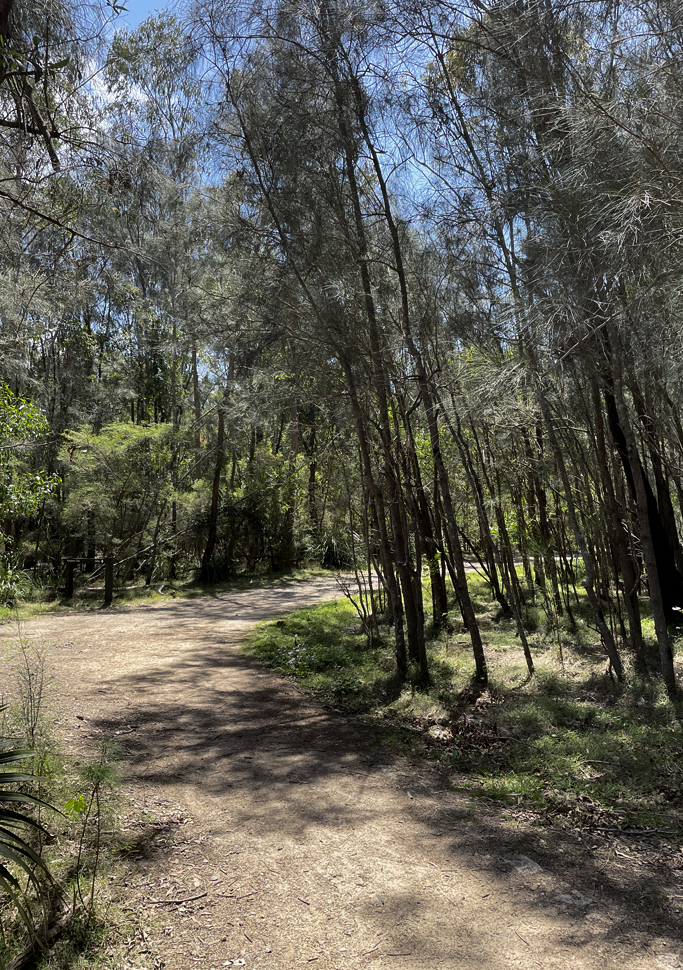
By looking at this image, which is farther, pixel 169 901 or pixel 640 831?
pixel 640 831

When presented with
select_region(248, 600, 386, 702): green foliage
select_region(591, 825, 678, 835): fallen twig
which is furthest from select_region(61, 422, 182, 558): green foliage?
select_region(591, 825, 678, 835): fallen twig

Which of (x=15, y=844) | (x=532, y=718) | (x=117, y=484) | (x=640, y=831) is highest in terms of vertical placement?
(x=117, y=484)

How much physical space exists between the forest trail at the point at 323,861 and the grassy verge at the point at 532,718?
398mm

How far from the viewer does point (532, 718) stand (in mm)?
5523

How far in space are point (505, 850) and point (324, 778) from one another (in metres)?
1.43

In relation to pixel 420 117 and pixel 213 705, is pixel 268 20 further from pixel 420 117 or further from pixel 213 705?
pixel 213 705

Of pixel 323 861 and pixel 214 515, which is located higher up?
pixel 214 515

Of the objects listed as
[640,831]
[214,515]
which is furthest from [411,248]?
[214,515]

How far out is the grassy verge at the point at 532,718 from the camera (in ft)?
13.8

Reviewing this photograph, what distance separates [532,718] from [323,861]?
2.72 metres

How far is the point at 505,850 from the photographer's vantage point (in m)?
3.60

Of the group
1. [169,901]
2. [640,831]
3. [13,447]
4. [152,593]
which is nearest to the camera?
[169,901]

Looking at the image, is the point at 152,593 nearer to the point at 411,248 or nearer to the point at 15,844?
the point at 411,248

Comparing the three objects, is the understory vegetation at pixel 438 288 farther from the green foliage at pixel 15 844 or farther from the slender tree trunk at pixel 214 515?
the slender tree trunk at pixel 214 515
